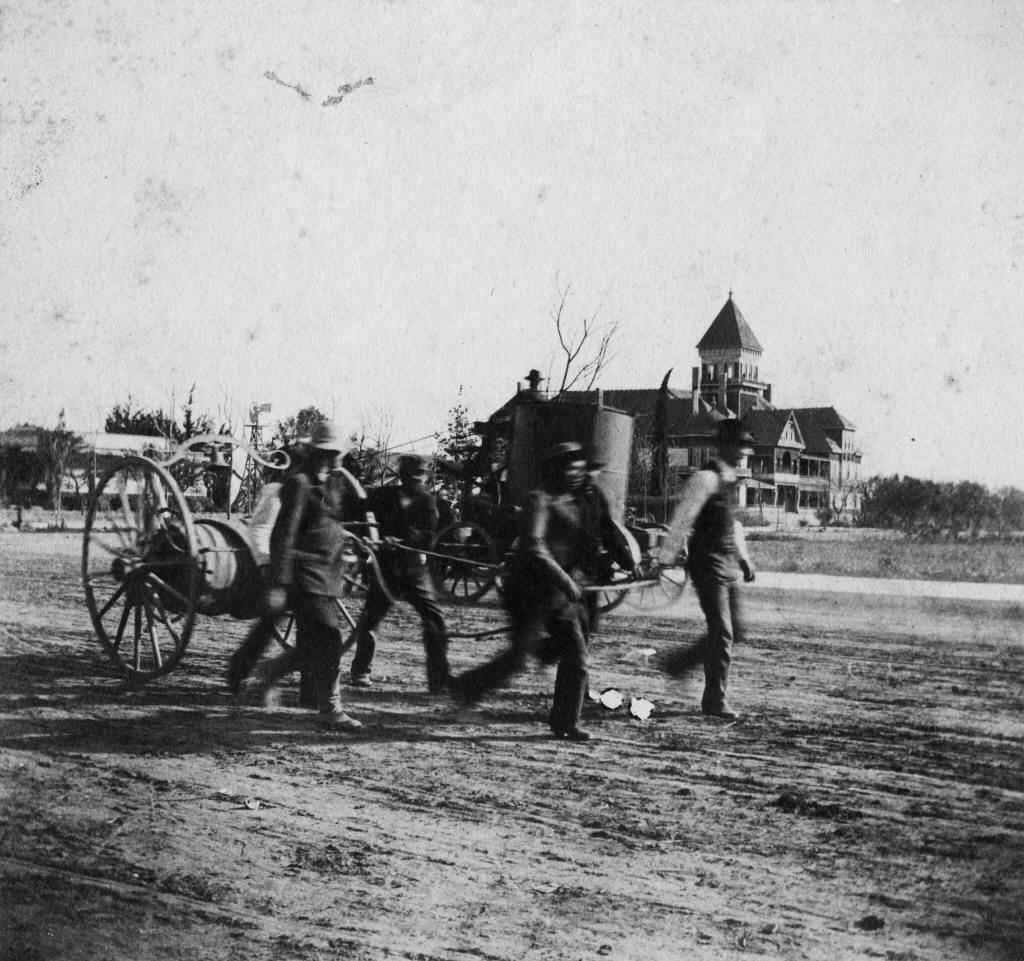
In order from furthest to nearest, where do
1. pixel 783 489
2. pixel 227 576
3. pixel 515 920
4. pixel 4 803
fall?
pixel 783 489, pixel 227 576, pixel 4 803, pixel 515 920

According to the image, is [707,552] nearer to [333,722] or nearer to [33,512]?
[333,722]

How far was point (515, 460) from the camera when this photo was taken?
546 cm

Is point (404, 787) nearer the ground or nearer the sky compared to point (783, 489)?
nearer the ground

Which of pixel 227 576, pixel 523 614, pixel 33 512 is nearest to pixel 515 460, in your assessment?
pixel 523 614

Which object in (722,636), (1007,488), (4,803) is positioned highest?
(1007,488)

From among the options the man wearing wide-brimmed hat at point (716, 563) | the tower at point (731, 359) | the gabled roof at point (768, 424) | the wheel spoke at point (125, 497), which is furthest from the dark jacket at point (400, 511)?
the tower at point (731, 359)

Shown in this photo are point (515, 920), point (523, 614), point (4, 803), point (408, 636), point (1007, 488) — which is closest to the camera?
point (515, 920)

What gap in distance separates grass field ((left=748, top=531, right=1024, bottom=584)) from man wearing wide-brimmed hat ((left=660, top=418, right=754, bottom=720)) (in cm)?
96

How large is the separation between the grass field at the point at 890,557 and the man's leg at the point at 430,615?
2519mm

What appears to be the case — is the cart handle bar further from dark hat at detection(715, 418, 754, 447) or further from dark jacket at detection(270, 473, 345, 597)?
dark hat at detection(715, 418, 754, 447)

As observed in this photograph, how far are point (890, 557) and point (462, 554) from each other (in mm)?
3542

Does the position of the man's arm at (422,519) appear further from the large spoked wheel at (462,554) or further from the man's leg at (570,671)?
the man's leg at (570,671)

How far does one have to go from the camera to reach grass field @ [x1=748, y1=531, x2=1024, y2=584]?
153 inches

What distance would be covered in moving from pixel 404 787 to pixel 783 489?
12.4ft
